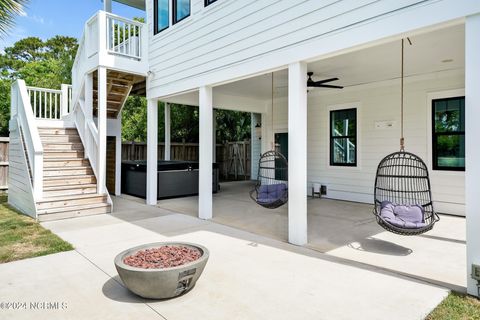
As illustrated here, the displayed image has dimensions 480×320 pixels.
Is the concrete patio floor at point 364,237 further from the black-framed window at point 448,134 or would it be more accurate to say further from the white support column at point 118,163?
the white support column at point 118,163

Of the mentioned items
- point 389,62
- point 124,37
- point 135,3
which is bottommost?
point 389,62

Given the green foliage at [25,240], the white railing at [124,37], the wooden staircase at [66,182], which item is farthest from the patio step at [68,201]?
the white railing at [124,37]

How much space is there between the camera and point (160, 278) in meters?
2.65

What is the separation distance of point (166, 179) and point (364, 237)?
218 inches

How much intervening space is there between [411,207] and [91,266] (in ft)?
13.8

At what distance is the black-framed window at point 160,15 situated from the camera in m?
7.37

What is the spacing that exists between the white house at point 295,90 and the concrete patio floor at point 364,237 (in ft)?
1.49

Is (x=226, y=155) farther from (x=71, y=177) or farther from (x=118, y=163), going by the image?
(x=71, y=177)

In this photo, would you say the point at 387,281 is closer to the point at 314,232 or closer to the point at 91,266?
the point at 314,232

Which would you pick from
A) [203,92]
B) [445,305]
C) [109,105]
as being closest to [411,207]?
[445,305]

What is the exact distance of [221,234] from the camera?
5035 millimetres

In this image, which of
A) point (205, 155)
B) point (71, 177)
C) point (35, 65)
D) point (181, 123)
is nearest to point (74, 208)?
point (71, 177)

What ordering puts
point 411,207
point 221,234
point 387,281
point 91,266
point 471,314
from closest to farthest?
1. point 471,314
2. point 387,281
3. point 91,266
4. point 411,207
5. point 221,234

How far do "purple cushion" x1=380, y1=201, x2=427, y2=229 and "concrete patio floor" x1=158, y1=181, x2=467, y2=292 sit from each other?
398mm
